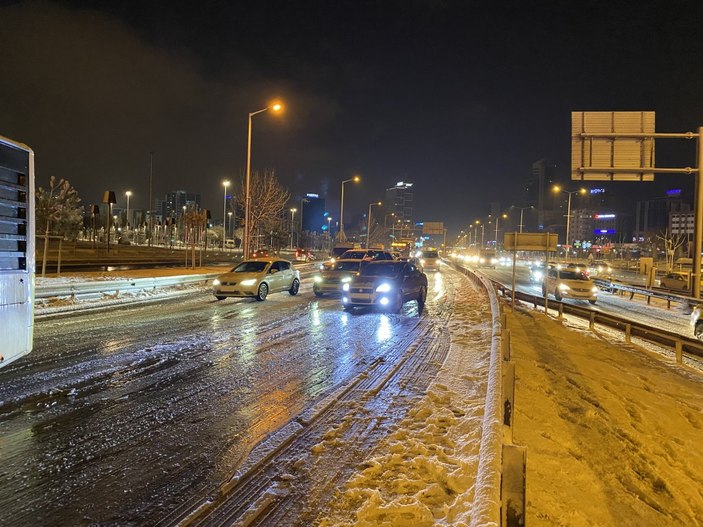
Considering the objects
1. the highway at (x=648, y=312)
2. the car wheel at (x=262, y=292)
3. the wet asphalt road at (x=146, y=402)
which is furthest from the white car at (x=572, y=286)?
the wet asphalt road at (x=146, y=402)

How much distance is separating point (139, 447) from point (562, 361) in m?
8.54

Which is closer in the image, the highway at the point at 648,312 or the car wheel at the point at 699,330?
the car wheel at the point at 699,330

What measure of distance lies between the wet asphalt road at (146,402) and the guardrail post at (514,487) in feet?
8.10

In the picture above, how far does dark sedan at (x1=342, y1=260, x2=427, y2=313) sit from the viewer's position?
49.1ft

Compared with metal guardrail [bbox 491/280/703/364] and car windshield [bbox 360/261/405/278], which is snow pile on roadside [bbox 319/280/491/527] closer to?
metal guardrail [bbox 491/280/703/364]

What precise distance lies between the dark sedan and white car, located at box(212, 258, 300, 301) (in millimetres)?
3542

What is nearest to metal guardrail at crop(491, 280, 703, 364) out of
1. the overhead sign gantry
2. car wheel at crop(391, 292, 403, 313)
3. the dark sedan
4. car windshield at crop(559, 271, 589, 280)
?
the overhead sign gantry

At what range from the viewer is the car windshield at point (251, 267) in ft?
59.9

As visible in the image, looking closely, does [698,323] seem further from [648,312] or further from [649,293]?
[649,293]

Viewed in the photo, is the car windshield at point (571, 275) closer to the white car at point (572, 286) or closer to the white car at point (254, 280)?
the white car at point (572, 286)

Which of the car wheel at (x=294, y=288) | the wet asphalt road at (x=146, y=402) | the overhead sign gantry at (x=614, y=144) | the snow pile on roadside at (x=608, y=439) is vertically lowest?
the snow pile on roadside at (x=608, y=439)

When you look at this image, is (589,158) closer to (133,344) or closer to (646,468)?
(646,468)

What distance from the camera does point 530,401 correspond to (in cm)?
700

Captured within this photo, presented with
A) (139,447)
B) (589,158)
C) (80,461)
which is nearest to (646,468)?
(139,447)
